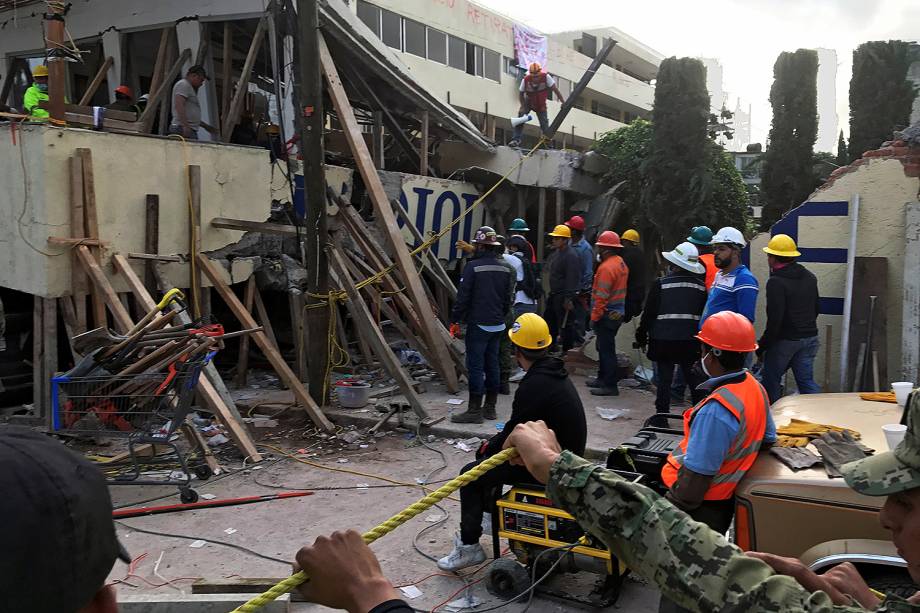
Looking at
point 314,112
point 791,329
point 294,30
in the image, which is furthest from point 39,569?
point 294,30

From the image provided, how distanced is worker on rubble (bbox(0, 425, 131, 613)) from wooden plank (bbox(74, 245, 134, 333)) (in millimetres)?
5855

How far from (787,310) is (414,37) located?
2218 cm

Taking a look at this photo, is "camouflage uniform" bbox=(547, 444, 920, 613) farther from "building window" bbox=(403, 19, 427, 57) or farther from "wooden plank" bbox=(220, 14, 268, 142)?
"building window" bbox=(403, 19, 427, 57)

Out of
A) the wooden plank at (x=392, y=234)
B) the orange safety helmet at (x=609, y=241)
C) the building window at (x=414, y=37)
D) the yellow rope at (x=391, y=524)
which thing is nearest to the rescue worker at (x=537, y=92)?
the orange safety helmet at (x=609, y=241)

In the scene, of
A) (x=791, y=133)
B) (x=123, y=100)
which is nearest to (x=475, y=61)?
(x=791, y=133)

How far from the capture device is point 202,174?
26.2ft

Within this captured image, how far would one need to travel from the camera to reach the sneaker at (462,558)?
413cm

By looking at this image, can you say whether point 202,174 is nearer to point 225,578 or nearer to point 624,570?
point 225,578

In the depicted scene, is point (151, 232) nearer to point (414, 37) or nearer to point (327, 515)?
point (327, 515)

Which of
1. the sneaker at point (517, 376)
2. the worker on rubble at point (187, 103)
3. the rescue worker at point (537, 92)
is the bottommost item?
the sneaker at point (517, 376)

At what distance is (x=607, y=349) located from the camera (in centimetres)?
824

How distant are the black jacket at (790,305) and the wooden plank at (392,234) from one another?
344cm

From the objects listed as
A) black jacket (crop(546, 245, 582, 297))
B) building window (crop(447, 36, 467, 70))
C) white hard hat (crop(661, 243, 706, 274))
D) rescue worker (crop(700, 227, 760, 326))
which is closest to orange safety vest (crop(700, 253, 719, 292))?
white hard hat (crop(661, 243, 706, 274))

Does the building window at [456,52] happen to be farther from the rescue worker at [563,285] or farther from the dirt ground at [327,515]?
the dirt ground at [327,515]
